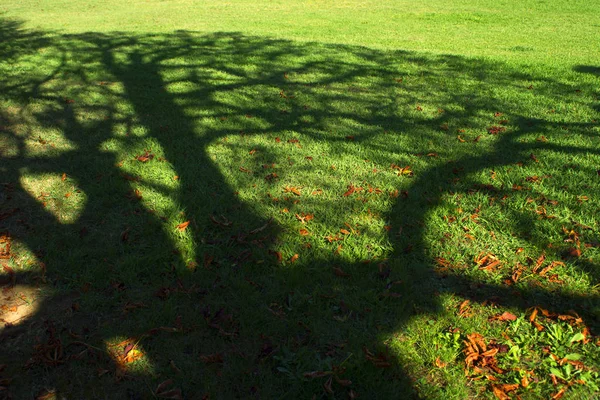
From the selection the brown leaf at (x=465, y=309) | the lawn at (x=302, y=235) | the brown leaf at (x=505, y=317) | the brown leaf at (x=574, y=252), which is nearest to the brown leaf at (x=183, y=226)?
the lawn at (x=302, y=235)

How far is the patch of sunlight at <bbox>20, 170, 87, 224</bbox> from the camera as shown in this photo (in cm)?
400

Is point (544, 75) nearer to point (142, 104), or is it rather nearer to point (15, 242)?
point (142, 104)

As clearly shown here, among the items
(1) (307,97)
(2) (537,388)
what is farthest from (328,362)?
(1) (307,97)

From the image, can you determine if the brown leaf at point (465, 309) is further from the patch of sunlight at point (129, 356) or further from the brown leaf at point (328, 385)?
the patch of sunlight at point (129, 356)

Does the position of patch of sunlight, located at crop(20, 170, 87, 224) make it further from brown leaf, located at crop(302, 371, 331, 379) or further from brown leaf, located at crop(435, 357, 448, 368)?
brown leaf, located at crop(435, 357, 448, 368)

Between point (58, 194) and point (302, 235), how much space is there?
229 cm

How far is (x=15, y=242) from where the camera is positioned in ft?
11.8

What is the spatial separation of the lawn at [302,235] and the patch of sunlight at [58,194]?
0.9 inches

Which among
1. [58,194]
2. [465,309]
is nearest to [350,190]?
[465,309]

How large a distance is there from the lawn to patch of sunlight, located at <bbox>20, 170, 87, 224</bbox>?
A: 0.08 feet

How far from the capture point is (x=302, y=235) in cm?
363

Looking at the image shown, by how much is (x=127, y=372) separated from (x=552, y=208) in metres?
3.36

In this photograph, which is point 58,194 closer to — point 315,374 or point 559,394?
point 315,374

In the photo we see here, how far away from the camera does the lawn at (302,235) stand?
8.32ft
